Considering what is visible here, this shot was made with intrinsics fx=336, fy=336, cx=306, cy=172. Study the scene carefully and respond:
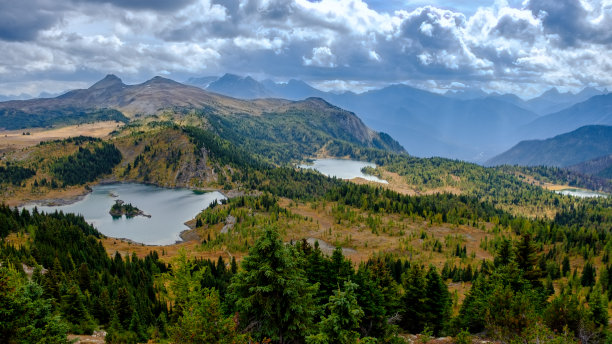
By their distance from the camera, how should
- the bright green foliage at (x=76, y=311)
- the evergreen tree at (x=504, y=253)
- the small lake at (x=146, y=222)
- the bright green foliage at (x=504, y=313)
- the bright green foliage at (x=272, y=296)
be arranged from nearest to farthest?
the bright green foliage at (x=272, y=296) < the bright green foliage at (x=504, y=313) < the bright green foliage at (x=76, y=311) < the evergreen tree at (x=504, y=253) < the small lake at (x=146, y=222)

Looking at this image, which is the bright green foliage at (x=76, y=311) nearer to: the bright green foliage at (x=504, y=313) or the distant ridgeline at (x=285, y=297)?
the distant ridgeline at (x=285, y=297)

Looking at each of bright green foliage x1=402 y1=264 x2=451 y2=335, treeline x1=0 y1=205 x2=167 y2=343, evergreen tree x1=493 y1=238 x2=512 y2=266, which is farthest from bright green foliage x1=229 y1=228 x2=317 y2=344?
evergreen tree x1=493 y1=238 x2=512 y2=266

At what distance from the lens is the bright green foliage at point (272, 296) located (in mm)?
24219

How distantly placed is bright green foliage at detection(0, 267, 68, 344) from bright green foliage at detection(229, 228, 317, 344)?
12349 millimetres

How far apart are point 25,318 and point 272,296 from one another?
15969 mm

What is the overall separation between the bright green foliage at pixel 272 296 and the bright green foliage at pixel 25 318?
1235cm

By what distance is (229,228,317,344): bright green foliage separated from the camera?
2422cm

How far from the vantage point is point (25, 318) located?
21.7 metres

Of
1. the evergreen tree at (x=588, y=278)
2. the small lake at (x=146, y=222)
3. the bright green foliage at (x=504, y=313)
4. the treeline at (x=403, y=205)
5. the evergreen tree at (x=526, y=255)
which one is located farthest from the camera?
the small lake at (x=146, y=222)

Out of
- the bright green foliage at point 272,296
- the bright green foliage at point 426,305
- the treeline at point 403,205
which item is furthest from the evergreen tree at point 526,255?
the treeline at point 403,205

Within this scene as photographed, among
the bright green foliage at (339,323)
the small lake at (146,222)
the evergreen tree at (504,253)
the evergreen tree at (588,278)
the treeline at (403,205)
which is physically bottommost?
the small lake at (146,222)

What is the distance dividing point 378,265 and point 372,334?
15.0 m

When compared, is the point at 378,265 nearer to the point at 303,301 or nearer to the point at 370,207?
the point at 303,301

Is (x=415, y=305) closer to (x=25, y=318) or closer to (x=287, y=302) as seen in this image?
(x=287, y=302)
